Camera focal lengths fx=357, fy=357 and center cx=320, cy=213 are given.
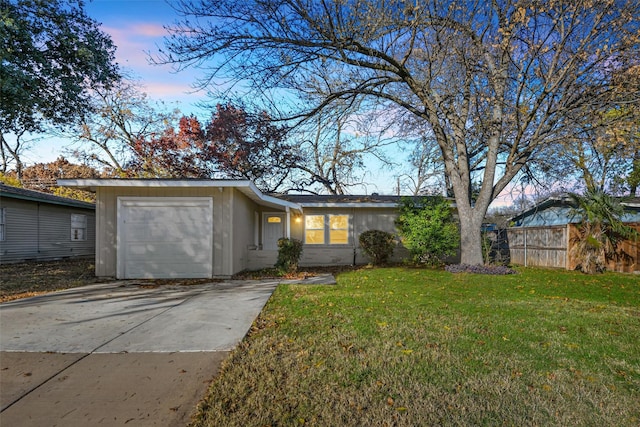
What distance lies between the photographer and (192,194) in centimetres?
955

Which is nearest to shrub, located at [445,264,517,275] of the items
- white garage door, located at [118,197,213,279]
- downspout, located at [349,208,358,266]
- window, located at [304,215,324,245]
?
downspout, located at [349,208,358,266]

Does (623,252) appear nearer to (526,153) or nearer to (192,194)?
(526,153)

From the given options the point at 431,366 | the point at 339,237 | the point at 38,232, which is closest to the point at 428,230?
the point at 339,237

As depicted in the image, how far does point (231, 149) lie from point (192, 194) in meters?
13.1

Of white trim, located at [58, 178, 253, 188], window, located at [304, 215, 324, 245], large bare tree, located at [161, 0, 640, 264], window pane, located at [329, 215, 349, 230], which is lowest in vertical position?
window, located at [304, 215, 324, 245]

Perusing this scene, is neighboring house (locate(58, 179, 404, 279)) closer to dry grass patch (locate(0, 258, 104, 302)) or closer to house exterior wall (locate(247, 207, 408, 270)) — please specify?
dry grass patch (locate(0, 258, 104, 302))

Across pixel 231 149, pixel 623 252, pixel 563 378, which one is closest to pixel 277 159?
pixel 231 149

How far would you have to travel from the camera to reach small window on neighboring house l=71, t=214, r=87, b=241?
17188 millimetres

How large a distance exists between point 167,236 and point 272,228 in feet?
19.4

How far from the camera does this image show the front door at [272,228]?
15.0 m

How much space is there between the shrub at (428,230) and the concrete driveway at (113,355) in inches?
281

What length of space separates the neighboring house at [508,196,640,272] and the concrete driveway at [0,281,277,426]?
1082 cm

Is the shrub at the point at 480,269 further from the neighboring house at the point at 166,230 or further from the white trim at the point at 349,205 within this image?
the neighboring house at the point at 166,230

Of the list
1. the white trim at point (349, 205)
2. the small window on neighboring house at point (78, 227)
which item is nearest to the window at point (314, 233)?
the white trim at point (349, 205)
